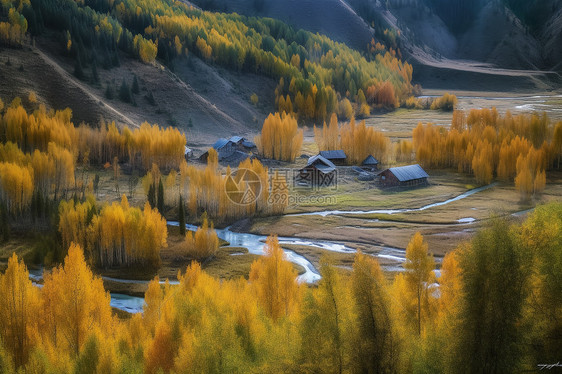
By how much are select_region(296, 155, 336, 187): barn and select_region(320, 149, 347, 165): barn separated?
8.14 meters

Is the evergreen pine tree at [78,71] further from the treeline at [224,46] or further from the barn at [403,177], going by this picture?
the barn at [403,177]

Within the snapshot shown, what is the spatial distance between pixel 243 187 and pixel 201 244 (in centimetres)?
1535

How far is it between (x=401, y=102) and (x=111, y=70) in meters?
99.6

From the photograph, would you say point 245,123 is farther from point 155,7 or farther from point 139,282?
point 139,282

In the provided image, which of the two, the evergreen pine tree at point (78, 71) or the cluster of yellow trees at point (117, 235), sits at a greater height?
the evergreen pine tree at point (78, 71)

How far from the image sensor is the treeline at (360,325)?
2050cm

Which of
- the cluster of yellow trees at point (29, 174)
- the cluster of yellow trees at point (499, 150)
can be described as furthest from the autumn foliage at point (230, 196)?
the cluster of yellow trees at point (499, 150)

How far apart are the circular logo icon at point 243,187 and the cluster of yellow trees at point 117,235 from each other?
50.5ft

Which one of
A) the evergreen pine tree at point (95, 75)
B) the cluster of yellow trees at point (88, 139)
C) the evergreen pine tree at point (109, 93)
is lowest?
the cluster of yellow trees at point (88, 139)

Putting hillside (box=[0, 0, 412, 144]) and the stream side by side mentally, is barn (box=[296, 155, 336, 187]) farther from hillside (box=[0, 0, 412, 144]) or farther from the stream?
hillside (box=[0, 0, 412, 144])

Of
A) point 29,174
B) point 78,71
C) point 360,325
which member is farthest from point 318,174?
point 360,325

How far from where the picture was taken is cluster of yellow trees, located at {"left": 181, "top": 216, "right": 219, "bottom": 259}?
55.5 m

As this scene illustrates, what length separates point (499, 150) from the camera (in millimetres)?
88438

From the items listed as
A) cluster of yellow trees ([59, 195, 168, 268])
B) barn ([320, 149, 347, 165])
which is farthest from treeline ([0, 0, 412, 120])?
cluster of yellow trees ([59, 195, 168, 268])
